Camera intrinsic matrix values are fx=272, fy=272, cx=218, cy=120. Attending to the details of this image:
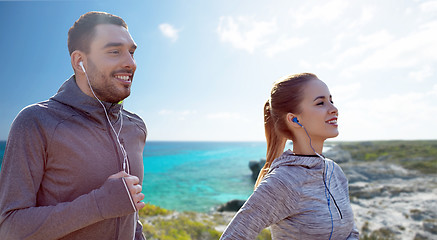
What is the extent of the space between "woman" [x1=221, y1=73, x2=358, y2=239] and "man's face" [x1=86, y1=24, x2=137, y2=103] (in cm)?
119

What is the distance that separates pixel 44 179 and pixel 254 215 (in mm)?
1331

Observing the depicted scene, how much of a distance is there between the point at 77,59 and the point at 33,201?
90cm

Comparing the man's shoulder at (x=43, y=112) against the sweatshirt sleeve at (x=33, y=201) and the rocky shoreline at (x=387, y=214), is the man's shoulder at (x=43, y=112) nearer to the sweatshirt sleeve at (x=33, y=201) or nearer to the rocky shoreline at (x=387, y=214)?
the sweatshirt sleeve at (x=33, y=201)

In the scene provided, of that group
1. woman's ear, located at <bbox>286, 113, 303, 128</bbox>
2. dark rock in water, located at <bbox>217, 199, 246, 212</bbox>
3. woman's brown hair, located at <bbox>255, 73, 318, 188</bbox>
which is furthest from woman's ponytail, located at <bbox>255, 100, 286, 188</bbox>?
dark rock in water, located at <bbox>217, 199, 246, 212</bbox>

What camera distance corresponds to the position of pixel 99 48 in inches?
68.4

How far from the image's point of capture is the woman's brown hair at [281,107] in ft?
7.41

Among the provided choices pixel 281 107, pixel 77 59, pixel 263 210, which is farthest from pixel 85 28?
pixel 263 210

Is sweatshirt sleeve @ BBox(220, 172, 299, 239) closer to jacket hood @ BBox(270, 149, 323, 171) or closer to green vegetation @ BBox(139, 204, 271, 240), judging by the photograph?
jacket hood @ BBox(270, 149, 323, 171)

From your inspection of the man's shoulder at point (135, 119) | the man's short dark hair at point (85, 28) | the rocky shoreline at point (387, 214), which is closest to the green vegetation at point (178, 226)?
the rocky shoreline at point (387, 214)

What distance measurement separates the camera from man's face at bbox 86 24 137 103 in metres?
1.73

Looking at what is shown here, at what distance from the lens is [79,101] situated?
175 centimetres

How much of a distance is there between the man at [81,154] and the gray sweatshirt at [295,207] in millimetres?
800

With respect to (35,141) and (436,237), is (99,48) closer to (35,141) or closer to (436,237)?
(35,141)

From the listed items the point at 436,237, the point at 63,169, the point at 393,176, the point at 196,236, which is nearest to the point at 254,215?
the point at 63,169
